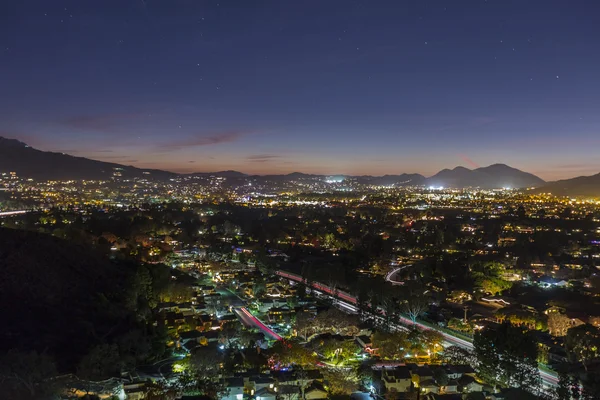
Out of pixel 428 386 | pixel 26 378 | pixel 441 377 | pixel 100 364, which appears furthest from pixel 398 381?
pixel 26 378

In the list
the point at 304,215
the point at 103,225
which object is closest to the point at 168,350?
the point at 103,225

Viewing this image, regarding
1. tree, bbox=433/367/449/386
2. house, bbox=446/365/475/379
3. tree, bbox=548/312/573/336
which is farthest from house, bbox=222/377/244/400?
tree, bbox=548/312/573/336

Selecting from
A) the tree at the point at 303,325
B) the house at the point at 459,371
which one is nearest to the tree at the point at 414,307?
the tree at the point at 303,325

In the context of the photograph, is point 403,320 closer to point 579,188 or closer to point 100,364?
point 100,364

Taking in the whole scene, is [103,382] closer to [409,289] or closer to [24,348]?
[24,348]

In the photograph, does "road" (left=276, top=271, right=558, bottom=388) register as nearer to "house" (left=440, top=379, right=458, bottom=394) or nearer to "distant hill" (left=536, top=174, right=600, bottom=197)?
"house" (left=440, top=379, right=458, bottom=394)

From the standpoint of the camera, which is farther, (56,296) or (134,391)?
(56,296)

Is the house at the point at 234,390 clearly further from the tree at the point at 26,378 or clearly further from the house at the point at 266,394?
the tree at the point at 26,378
